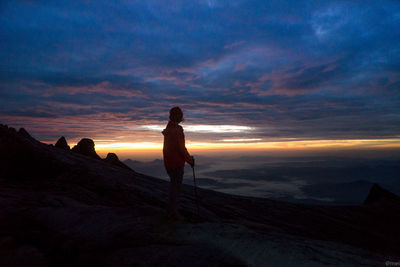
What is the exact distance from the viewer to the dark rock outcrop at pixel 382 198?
23.6 meters

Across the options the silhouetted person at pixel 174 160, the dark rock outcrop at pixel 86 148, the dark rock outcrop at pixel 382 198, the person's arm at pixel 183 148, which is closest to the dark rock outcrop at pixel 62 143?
the dark rock outcrop at pixel 86 148

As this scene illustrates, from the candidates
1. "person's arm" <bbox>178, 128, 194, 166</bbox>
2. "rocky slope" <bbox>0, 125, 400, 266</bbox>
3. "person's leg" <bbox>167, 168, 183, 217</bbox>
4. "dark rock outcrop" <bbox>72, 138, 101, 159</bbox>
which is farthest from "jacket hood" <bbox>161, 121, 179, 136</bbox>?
"dark rock outcrop" <bbox>72, 138, 101, 159</bbox>

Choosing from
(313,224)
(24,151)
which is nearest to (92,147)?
(24,151)

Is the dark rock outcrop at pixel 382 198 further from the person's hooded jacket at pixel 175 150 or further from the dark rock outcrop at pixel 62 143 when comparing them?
the dark rock outcrop at pixel 62 143

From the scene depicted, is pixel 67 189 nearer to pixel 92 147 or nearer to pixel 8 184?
pixel 8 184

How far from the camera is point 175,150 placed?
7.36 meters

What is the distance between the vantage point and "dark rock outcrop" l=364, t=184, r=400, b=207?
23581mm

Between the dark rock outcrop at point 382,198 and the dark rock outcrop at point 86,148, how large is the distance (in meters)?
32.7

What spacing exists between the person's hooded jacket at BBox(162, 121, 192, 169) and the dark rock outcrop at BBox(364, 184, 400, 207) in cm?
2627

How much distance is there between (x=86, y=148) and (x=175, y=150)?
77.4 ft

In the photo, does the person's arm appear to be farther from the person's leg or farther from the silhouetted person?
the person's leg

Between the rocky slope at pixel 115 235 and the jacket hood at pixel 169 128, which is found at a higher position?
the jacket hood at pixel 169 128

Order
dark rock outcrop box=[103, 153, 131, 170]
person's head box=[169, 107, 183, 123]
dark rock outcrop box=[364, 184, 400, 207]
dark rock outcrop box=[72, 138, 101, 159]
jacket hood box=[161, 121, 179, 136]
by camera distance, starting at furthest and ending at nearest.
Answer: dark rock outcrop box=[72, 138, 101, 159], dark rock outcrop box=[103, 153, 131, 170], dark rock outcrop box=[364, 184, 400, 207], person's head box=[169, 107, 183, 123], jacket hood box=[161, 121, 179, 136]

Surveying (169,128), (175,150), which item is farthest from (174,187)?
(169,128)
